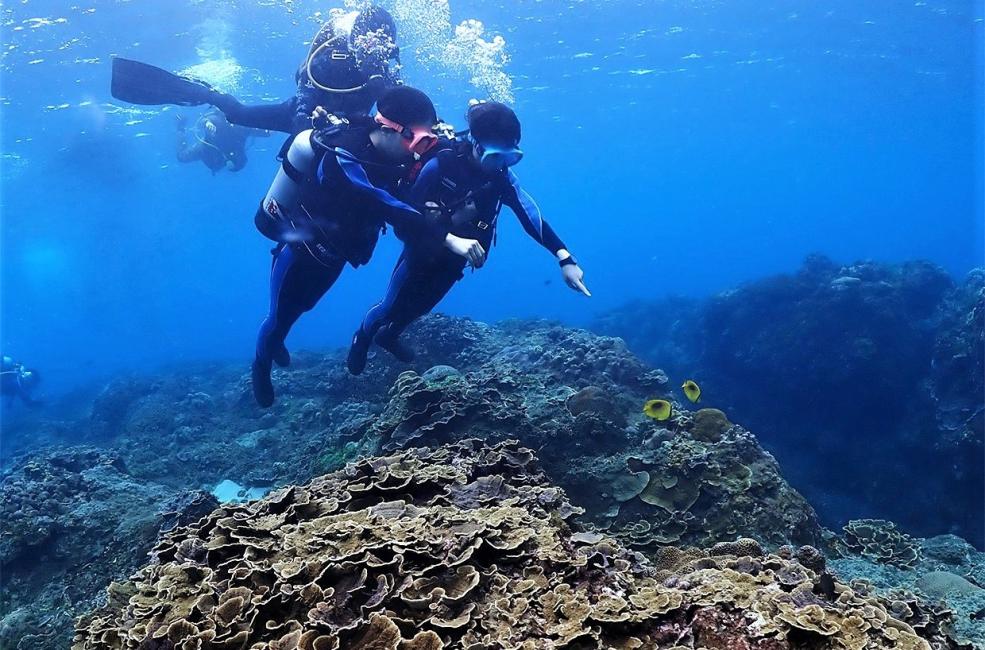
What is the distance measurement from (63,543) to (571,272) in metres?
7.97

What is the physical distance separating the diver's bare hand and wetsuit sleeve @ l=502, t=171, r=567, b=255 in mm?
1254

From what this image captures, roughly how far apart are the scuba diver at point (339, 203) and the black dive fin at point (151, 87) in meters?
3.39

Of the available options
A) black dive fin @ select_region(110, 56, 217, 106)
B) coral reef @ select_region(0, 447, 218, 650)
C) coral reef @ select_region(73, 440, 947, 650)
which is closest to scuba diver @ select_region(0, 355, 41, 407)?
coral reef @ select_region(0, 447, 218, 650)

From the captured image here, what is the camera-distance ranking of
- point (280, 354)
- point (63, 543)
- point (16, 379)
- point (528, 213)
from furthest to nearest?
point (16, 379), point (280, 354), point (528, 213), point (63, 543)

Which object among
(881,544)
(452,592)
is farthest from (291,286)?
(881,544)

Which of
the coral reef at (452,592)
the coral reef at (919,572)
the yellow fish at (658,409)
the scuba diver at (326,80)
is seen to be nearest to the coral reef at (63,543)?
the coral reef at (452,592)

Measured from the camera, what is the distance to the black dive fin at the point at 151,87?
9.80 meters

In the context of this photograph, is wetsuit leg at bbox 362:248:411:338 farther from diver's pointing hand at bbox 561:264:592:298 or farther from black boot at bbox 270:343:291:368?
diver's pointing hand at bbox 561:264:592:298

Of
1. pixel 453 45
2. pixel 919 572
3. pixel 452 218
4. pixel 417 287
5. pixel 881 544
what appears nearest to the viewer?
pixel 919 572

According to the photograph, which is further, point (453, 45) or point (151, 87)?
point (453, 45)

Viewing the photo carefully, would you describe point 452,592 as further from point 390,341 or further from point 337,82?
point 337,82

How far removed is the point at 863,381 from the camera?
49.0 feet

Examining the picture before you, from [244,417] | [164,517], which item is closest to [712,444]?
[164,517]

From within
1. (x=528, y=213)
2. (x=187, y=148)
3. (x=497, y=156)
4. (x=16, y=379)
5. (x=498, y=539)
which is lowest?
(x=16, y=379)
